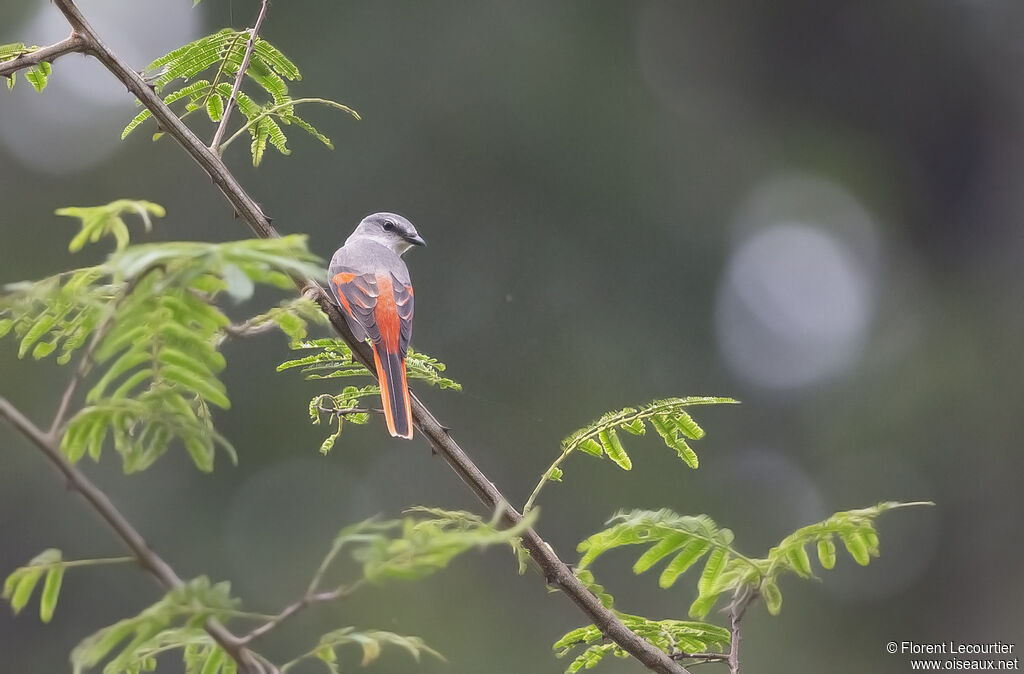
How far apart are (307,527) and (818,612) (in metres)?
6.30

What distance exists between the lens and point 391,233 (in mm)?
5754

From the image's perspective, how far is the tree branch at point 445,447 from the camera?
1.99 meters

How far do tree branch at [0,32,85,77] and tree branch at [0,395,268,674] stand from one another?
3.70 ft

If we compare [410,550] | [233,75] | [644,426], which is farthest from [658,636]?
[233,75]

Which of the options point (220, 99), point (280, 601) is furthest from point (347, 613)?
point (220, 99)

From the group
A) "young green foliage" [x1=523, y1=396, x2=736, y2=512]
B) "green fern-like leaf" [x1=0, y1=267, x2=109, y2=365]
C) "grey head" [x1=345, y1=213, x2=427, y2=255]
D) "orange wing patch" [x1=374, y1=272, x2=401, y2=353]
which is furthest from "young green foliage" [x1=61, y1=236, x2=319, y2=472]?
"grey head" [x1=345, y1=213, x2=427, y2=255]

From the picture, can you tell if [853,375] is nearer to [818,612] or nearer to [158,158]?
[818,612]

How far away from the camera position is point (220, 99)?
316cm

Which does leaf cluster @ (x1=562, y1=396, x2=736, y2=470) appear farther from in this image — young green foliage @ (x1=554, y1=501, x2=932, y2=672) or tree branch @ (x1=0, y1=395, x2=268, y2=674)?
tree branch @ (x1=0, y1=395, x2=268, y2=674)

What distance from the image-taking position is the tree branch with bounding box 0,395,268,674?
4.05ft

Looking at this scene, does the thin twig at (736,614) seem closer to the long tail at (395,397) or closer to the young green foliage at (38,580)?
the long tail at (395,397)

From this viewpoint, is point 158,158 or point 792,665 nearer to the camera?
point 792,665

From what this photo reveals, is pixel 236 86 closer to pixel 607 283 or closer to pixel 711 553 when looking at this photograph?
pixel 711 553

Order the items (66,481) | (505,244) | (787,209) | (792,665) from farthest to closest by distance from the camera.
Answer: (787,209) → (505,244) → (792,665) → (66,481)
